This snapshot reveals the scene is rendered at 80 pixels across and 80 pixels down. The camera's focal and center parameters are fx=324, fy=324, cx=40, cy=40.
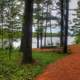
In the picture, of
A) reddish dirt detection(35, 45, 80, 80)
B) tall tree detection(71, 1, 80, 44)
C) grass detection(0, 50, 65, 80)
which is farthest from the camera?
tall tree detection(71, 1, 80, 44)

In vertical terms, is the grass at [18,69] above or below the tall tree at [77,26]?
below

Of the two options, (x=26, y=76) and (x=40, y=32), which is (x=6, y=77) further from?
(x=40, y=32)

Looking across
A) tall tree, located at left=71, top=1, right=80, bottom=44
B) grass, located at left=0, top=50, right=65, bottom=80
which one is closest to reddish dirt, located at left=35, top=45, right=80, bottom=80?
grass, located at left=0, top=50, right=65, bottom=80

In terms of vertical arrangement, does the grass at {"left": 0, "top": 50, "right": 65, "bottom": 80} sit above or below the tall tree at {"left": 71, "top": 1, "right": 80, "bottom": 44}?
below

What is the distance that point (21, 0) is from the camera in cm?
2281

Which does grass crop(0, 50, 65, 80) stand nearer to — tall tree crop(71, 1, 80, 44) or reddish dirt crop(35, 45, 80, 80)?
reddish dirt crop(35, 45, 80, 80)

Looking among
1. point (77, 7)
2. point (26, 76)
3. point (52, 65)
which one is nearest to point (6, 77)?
point (26, 76)

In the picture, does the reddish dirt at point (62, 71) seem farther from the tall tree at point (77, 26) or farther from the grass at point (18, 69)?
the tall tree at point (77, 26)

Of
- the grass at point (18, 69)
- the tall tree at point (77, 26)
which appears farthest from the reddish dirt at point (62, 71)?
the tall tree at point (77, 26)

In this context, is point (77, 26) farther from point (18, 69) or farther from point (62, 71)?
point (62, 71)

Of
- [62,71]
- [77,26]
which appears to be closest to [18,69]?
[62,71]

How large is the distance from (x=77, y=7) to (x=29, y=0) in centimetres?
1153

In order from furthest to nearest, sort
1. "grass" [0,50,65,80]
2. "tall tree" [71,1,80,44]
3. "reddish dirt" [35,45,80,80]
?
"tall tree" [71,1,80,44], "grass" [0,50,65,80], "reddish dirt" [35,45,80,80]

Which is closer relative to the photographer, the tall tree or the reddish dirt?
the reddish dirt
